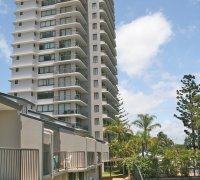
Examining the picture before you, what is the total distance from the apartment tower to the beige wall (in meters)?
54.6

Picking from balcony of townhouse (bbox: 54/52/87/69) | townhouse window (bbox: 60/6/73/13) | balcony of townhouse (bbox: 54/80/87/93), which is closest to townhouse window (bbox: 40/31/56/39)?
townhouse window (bbox: 60/6/73/13)

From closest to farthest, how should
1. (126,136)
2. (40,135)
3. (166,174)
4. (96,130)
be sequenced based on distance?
(40,135) → (166,174) → (126,136) → (96,130)

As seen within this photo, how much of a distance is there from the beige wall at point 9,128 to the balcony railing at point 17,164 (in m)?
2.21

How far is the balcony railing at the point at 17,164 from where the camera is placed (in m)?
13.5

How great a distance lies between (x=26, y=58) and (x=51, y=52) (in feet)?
18.2

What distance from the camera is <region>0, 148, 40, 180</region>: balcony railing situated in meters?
13.5

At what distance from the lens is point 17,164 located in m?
13.9

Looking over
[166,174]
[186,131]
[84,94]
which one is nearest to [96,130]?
[84,94]

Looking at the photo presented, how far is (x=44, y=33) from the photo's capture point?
81.1 metres

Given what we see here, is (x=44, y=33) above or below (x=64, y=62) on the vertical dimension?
above

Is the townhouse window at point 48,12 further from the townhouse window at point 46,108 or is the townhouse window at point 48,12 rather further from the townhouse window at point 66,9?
the townhouse window at point 46,108

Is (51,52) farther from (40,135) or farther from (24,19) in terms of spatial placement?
(40,135)

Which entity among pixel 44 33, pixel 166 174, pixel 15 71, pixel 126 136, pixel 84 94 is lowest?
pixel 166 174

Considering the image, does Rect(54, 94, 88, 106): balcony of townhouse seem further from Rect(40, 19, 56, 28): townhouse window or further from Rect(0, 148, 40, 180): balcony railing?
Rect(0, 148, 40, 180): balcony railing
